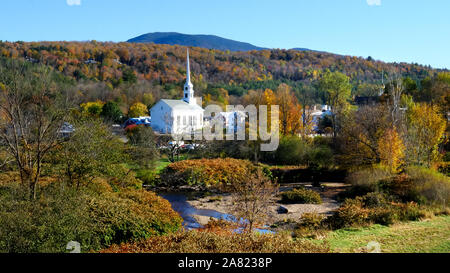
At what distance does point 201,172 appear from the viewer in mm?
25953

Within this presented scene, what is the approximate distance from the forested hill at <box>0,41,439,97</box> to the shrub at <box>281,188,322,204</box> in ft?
168

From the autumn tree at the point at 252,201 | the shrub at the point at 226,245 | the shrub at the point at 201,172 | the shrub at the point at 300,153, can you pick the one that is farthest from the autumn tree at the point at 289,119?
the shrub at the point at 226,245

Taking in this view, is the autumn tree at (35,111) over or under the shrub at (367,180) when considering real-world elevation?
over

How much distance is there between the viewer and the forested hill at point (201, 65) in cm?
7712

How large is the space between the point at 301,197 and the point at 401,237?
9.81 metres

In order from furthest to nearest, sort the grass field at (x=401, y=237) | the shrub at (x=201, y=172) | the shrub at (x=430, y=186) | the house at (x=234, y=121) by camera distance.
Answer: the house at (x=234, y=121) < the shrub at (x=201, y=172) < the shrub at (x=430, y=186) < the grass field at (x=401, y=237)

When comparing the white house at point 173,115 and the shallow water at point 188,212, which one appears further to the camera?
the white house at point 173,115

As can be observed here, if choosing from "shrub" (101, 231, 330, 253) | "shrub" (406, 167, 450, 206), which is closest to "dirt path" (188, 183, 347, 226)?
"shrub" (406, 167, 450, 206)

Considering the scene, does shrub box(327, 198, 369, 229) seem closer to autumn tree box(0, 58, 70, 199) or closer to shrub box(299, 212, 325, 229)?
shrub box(299, 212, 325, 229)

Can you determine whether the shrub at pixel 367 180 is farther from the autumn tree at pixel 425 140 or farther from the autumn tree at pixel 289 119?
the autumn tree at pixel 289 119

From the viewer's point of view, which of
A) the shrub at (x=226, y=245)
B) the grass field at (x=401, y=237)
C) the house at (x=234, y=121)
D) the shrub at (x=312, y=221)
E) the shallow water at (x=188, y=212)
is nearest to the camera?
the shrub at (x=226, y=245)

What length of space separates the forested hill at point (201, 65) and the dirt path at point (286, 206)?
1941 inches

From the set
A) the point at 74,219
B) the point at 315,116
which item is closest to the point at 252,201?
the point at 74,219
